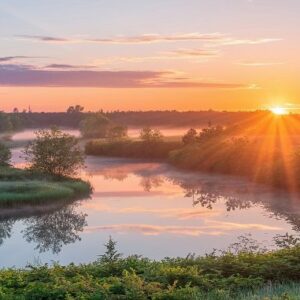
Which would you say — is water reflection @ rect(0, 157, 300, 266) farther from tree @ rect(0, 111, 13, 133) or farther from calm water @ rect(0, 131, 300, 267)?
tree @ rect(0, 111, 13, 133)

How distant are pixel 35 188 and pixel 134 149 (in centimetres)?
4979


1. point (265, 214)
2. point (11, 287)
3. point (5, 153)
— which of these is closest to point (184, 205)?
point (265, 214)

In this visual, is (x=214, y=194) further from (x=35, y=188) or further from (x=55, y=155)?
(x=55, y=155)

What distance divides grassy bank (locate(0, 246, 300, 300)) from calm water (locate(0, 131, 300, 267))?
14561 mm

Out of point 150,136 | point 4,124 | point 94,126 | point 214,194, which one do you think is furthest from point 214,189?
point 4,124

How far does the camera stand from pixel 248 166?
72.2m

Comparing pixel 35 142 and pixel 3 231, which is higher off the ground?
pixel 35 142

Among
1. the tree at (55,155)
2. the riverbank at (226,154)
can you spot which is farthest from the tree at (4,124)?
the tree at (55,155)

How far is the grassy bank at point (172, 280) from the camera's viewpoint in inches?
469

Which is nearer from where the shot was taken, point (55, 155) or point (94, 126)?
point (55, 155)

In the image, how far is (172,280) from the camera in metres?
13.7

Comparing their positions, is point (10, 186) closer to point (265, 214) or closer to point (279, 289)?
point (265, 214)

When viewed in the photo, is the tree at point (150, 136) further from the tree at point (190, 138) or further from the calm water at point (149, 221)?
the calm water at point (149, 221)

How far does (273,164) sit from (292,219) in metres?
26.6
